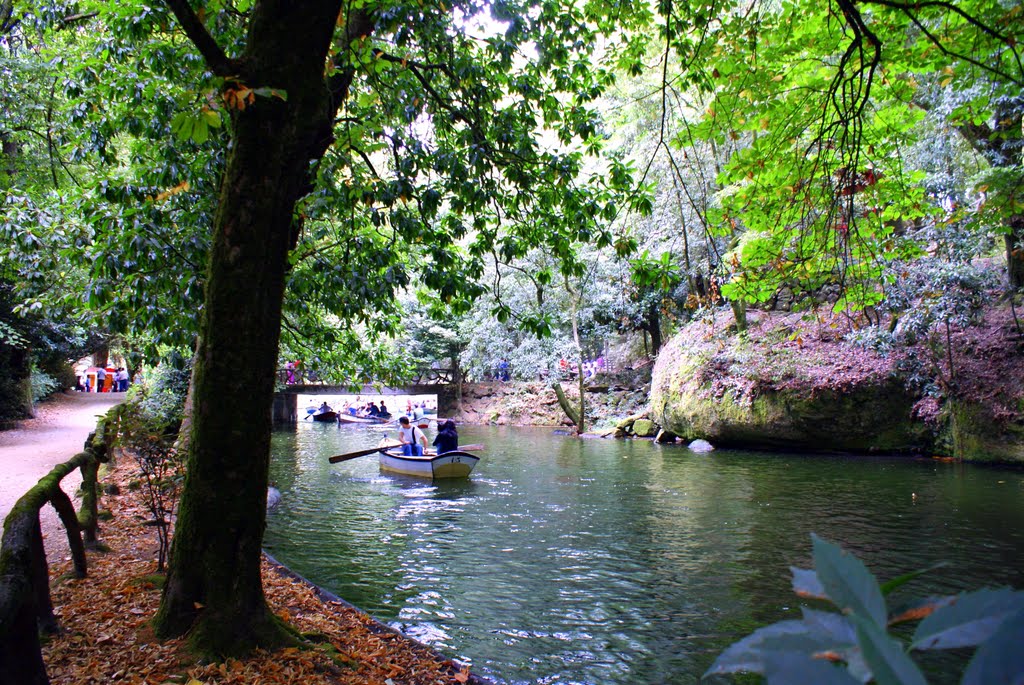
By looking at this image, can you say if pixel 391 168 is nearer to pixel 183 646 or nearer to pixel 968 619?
pixel 183 646

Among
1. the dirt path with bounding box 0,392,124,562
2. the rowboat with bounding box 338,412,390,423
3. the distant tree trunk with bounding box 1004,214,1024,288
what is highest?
the distant tree trunk with bounding box 1004,214,1024,288

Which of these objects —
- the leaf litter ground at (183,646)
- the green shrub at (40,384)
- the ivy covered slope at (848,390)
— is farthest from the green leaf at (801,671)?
the green shrub at (40,384)

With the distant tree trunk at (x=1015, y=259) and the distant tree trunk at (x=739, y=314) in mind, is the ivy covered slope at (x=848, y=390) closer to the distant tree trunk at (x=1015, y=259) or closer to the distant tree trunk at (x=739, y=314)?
the distant tree trunk at (x=739, y=314)

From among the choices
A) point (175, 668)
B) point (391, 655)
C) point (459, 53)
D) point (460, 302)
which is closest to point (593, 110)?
point (459, 53)

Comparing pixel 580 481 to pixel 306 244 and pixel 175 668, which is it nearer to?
pixel 306 244

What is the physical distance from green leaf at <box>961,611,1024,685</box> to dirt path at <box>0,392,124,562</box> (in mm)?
6016

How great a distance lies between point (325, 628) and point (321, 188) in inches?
161

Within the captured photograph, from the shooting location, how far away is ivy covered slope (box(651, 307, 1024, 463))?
49.3ft

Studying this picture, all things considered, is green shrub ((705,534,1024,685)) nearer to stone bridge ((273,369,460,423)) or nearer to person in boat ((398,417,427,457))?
person in boat ((398,417,427,457))

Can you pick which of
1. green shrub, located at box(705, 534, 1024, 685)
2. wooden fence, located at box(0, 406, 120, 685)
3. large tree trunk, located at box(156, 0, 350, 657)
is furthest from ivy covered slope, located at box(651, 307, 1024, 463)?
green shrub, located at box(705, 534, 1024, 685)

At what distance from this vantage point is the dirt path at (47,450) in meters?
7.88

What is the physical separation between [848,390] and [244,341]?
16757 millimetres

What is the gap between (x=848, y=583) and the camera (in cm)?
55

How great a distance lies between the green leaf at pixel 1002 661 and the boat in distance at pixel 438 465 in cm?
1414
